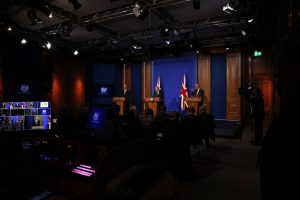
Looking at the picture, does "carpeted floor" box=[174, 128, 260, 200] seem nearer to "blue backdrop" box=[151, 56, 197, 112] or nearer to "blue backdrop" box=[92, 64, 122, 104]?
"blue backdrop" box=[151, 56, 197, 112]

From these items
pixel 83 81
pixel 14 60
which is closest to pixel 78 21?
pixel 14 60

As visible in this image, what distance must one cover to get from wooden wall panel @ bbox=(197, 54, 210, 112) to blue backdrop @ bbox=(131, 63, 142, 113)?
3413 millimetres

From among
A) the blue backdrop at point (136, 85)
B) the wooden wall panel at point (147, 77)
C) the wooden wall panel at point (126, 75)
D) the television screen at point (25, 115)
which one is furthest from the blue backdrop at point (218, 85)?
the television screen at point (25, 115)

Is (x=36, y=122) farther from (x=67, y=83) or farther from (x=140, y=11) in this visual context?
(x=67, y=83)

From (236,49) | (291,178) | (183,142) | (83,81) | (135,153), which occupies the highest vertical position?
(236,49)

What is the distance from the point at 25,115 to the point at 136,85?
10.2m

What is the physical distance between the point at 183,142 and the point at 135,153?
217cm

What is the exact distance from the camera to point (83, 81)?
1230 cm

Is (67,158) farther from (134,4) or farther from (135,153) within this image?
(134,4)

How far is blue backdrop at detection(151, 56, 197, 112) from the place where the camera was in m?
11.2

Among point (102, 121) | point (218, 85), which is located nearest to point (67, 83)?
point (218, 85)

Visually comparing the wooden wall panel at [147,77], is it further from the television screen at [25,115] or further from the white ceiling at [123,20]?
the television screen at [25,115]

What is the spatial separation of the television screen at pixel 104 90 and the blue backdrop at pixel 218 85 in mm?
5407

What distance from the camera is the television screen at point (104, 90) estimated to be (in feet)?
41.0
